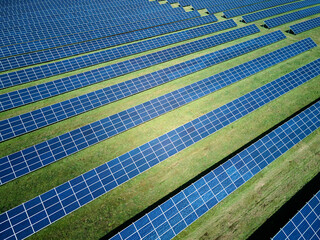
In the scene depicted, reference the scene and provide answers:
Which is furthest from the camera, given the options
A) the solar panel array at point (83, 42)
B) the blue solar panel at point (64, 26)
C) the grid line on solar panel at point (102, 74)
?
the blue solar panel at point (64, 26)

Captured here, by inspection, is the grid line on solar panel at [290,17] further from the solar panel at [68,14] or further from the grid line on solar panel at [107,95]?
the solar panel at [68,14]

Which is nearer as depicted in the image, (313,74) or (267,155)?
(267,155)

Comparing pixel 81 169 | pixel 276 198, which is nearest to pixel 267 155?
pixel 276 198

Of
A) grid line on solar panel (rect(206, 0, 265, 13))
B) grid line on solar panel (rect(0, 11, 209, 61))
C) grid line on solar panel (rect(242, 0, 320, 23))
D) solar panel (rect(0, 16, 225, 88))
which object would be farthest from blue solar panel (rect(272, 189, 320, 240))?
grid line on solar panel (rect(206, 0, 265, 13))

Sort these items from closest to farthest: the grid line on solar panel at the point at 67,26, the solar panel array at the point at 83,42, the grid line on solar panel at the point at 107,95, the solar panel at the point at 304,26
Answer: the grid line on solar panel at the point at 107,95 < the solar panel array at the point at 83,42 < the grid line on solar panel at the point at 67,26 < the solar panel at the point at 304,26

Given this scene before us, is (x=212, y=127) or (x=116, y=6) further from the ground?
(x=212, y=127)

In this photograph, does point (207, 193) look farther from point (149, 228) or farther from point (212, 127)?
point (212, 127)

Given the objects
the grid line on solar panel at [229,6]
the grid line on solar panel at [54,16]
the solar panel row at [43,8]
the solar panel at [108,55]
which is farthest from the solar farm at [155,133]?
the grid line on solar panel at [229,6]

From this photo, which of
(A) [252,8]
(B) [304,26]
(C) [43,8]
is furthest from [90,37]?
(B) [304,26]
